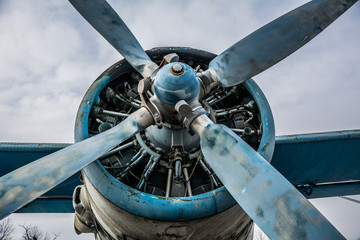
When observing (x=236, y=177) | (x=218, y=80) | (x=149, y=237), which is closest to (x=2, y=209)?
(x=149, y=237)

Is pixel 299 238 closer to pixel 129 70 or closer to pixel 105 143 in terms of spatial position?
pixel 105 143

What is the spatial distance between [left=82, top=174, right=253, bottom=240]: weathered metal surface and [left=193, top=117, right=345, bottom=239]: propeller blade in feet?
2.58

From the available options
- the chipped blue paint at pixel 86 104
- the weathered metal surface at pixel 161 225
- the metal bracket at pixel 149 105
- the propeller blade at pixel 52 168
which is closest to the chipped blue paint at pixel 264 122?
the weathered metal surface at pixel 161 225

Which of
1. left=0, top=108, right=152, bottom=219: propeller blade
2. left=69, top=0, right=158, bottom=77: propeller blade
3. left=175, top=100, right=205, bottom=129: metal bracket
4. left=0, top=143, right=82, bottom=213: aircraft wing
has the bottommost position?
left=0, top=143, right=82, bottom=213: aircraft wing

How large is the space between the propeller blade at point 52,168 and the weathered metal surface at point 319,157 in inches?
118

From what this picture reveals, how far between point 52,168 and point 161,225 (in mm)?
1417

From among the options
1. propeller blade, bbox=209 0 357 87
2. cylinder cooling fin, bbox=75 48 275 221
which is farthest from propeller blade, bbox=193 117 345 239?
propeller blade, bbox=209 0 357 87

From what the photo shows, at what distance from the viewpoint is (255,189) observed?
10.0ft

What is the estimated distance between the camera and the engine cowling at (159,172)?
3.73 metres

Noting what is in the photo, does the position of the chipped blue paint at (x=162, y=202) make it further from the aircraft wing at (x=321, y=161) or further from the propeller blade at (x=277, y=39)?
the aircraft wing at (x=321, y=161)

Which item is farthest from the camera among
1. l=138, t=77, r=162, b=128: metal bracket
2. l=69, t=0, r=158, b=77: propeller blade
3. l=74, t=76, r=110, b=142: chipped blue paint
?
l=69, t=0, r=158, b=77: propeller blade

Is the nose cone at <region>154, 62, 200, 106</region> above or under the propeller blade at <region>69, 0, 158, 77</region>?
under

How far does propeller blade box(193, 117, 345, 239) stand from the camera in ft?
8.68

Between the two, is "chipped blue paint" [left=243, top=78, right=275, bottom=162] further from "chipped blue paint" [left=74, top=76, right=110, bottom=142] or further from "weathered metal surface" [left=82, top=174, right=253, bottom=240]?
"chipped blue paint" [left=74, top=76, right=110, bottom=142]
